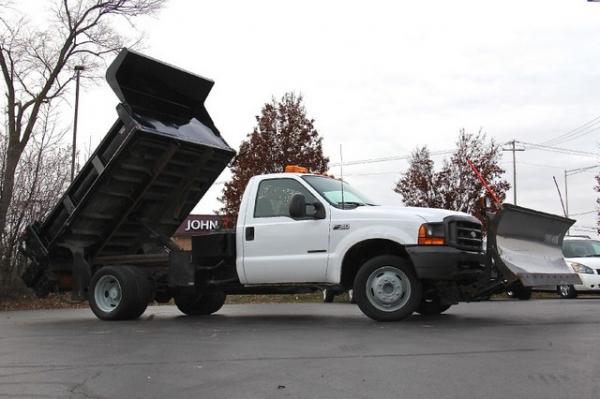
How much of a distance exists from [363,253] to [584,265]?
1057cm

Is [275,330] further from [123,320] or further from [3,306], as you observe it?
[3,306]

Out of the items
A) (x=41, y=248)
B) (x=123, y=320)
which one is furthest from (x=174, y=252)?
(x=41, y=248)

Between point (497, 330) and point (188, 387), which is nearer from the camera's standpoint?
point (188, 387)

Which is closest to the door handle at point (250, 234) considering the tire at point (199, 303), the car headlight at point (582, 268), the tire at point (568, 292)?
the tire at point (199, 303)

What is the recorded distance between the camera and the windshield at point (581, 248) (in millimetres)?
17672

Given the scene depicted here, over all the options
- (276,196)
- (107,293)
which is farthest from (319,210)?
(107,293)

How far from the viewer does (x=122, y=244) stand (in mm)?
11055

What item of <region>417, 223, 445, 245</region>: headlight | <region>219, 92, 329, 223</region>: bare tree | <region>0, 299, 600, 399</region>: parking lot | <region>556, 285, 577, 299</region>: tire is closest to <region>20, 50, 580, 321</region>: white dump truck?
<region>417, 223, 445, 245</region>: headlight

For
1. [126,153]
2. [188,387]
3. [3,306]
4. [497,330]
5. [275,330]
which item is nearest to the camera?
[188,387]

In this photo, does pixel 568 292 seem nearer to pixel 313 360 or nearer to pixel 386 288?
pixel 386 288

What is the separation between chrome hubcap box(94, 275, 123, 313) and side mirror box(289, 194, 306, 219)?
3.31 m

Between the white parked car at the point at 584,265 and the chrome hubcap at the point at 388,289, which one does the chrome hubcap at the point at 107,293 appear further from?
the white parked car at the point at 584,265

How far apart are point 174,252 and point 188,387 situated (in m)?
5.47

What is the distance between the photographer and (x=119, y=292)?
9.91 m
